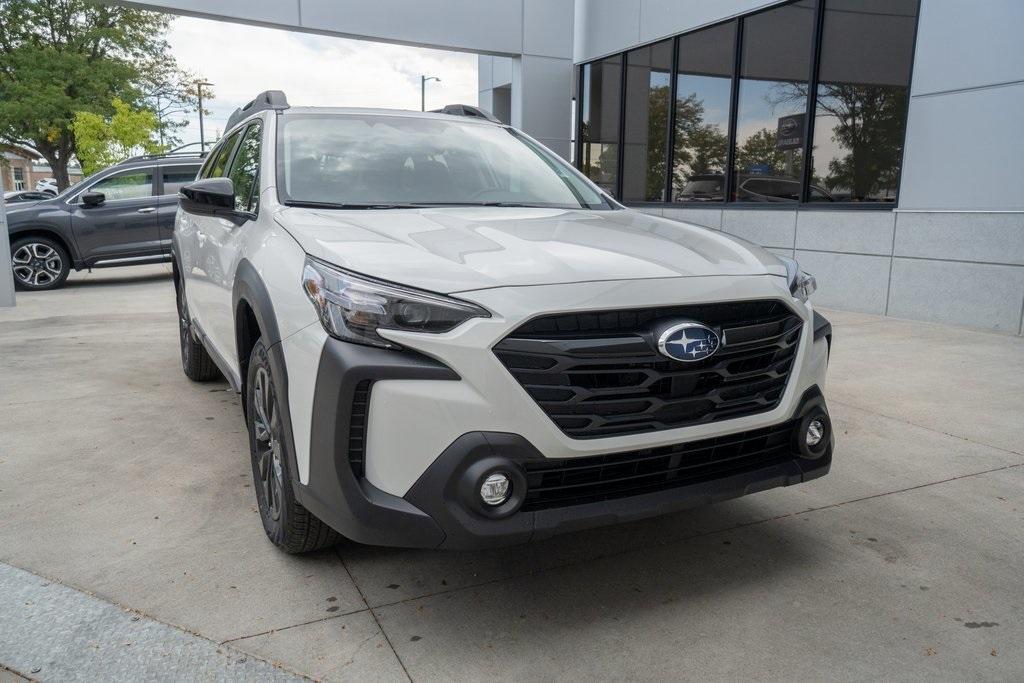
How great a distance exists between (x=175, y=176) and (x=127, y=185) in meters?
0.68

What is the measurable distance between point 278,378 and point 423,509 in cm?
70

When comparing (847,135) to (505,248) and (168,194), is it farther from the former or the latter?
(168,194)

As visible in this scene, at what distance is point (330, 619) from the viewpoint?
2469 millimetres

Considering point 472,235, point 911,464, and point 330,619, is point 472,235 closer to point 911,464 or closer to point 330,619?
point 330,619

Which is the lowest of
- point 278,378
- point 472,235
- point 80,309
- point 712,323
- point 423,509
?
point 80,309

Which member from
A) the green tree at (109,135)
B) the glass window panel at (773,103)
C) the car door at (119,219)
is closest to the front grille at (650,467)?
the glass window panel at (773,103)

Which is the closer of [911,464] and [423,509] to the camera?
[423,509]

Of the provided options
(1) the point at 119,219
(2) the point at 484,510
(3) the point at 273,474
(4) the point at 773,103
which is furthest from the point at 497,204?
(1) the point at 119,219

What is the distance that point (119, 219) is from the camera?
37.7ft

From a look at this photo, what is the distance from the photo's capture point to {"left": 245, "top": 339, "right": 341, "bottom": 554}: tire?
2.64 metres

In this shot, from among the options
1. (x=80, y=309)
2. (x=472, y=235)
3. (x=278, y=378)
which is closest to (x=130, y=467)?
(x=278, y=378)

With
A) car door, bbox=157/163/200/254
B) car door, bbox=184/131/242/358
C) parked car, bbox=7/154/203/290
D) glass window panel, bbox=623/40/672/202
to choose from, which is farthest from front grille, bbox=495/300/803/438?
car door, bbox=157/163/200/254

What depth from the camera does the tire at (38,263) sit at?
11.1 metres

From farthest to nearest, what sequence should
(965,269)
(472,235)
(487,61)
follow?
(487,61) < (965,269) < (472,235)
